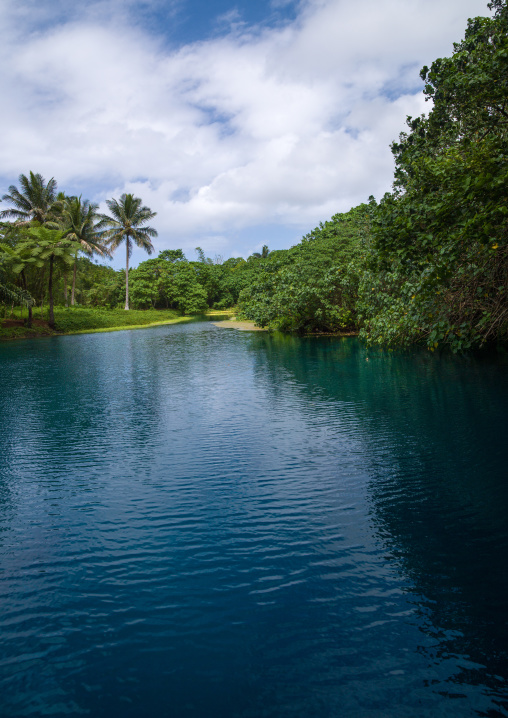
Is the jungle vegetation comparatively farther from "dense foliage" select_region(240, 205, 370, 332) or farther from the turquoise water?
the turquoise water

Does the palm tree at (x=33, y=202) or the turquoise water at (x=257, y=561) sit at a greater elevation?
the palm tree at (x=33, y=202)

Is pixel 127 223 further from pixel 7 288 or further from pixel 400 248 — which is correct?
pixel 400 248

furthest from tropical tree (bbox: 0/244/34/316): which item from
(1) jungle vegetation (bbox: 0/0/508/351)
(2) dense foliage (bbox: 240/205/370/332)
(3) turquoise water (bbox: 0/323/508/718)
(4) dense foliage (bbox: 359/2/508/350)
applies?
(4) dense foliage (bbox: 359/2/508/350)

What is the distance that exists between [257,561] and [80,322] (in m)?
45.6

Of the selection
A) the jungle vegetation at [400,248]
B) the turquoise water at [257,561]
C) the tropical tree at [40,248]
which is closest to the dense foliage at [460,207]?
the jungle vegetation at [400,248]

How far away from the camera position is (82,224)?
53.6m

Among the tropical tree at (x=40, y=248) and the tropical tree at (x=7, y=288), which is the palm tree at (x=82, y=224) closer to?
the tropical tree at (x=40, y=248)

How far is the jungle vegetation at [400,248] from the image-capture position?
9.73 meters

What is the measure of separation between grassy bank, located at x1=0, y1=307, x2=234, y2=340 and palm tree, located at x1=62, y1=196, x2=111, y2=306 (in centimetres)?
566

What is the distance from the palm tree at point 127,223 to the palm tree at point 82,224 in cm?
156

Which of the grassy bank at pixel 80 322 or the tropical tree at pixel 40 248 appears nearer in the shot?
the tropical tree at pixel 40 248

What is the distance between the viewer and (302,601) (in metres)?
5.51

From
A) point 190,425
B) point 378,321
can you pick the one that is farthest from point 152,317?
point 190,425

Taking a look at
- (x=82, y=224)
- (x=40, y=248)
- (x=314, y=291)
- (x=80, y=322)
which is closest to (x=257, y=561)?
(x=314, y=291)
